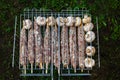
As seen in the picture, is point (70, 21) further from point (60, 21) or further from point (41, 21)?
point (41, 21)

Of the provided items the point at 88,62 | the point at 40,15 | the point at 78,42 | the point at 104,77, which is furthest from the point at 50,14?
the point at 104,77

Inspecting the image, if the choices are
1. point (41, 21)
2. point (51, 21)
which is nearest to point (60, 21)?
point (51, 21)

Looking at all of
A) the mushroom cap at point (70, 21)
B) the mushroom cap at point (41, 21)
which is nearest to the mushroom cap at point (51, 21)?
the mushroom cap at point (41, 21)

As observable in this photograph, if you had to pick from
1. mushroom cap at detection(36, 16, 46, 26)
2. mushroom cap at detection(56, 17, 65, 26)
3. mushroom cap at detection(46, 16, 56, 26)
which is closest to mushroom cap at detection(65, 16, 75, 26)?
mushroom cap at detection(56, 17, 65, 26)

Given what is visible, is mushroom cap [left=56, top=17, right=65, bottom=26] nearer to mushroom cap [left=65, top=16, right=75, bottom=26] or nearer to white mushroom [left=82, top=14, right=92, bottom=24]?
mushroom cap [left=65, top=16, right=75, bottom=26]

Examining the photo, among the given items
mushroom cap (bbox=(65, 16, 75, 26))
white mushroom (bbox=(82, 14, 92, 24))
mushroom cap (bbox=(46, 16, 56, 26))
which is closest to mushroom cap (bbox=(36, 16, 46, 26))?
mushroom cap (bbox=(46, 16, 56, 26))

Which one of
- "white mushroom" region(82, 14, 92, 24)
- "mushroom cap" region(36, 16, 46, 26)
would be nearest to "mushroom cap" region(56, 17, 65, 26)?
"mushroom cap" region(36, 16, 46, 26)

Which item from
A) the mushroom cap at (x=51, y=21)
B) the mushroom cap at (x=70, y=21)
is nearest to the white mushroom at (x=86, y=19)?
the mushroom cap at (x=70, y=21)

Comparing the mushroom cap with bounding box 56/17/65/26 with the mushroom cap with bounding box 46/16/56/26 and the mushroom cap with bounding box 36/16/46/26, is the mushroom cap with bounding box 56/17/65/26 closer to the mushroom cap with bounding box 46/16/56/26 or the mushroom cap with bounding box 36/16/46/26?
the mushroom cap with bounding box 46/16/56/26

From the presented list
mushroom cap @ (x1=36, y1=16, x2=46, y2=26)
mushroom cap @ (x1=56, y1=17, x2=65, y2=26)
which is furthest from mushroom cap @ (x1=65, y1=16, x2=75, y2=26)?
mushroom cap @ (x1=36, y1=16, x2=46, y2=26)

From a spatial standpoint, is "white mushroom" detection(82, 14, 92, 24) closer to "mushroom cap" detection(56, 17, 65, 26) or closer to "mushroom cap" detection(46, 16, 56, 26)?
"mushroom cap" detection(56, 17, 65, 26)

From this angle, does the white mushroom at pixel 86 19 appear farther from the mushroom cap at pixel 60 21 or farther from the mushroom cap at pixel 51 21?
the mushroom cap at pixel 51 21

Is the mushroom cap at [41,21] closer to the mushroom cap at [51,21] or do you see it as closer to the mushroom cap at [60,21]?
the mushroom cap at [51,21]

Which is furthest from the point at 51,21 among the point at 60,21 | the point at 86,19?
the point at 86,19
